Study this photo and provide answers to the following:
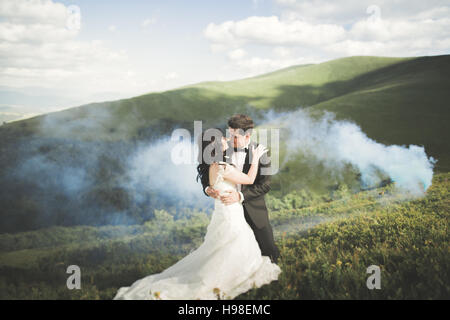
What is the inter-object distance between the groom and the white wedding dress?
0.25 m

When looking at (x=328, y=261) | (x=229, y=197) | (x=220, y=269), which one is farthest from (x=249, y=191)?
(x=328, y=261)

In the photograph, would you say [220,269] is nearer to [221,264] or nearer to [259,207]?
[221,264]

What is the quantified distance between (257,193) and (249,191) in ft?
0.67

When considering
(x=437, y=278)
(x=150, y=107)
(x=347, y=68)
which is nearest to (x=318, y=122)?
(x=437, y=278)

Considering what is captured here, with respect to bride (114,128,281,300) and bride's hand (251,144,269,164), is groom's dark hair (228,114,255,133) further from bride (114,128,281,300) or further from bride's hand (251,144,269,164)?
bride's hand (251,144,269,164)

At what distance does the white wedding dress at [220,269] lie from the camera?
18.6 feet

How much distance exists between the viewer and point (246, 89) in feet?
286

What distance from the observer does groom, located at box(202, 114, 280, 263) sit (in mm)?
6191

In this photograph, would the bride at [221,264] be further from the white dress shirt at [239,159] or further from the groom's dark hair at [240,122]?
the groom's dark hair at [240,122]

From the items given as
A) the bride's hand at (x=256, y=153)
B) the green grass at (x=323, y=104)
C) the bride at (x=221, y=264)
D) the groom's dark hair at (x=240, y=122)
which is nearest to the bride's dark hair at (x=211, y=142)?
the bride at (x=221, y=264)

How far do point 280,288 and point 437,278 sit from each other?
2.98 metres

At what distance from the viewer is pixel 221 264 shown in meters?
5.89
